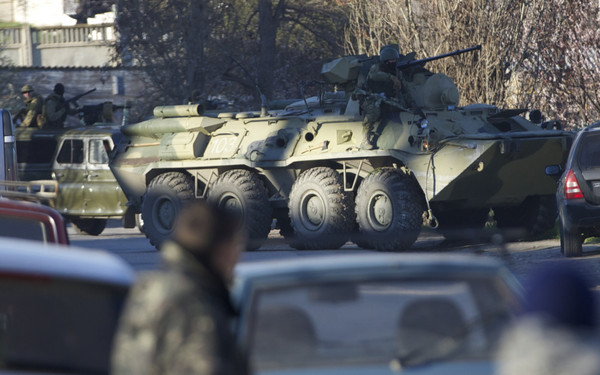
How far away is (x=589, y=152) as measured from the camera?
1463 centimetres

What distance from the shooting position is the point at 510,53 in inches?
919

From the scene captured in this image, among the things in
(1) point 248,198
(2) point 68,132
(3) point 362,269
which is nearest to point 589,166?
(1) point 248,198

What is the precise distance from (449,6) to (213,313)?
66.7 feet

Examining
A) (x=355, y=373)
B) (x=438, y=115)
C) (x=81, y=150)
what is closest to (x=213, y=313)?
(x=355, y=373)

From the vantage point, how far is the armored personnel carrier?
55.3 ft

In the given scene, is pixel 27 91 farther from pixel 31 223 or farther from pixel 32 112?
pixel 31 223

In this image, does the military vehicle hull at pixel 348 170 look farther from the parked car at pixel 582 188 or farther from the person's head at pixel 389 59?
the parked car at pixel 582 188

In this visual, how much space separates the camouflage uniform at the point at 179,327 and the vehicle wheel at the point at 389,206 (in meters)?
12.8

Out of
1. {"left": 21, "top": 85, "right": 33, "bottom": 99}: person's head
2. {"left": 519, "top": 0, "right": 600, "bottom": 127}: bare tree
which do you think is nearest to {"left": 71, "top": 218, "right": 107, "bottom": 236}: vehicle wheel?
{"left": 21, "top": 85, "right": 33, "bottom": 99}: person's head

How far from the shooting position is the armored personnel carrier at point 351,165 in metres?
16.8

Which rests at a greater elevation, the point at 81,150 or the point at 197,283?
the point at 197,283

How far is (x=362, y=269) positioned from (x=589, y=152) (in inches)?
405

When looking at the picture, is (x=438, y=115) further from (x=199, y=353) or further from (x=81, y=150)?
(x=199, y=353)

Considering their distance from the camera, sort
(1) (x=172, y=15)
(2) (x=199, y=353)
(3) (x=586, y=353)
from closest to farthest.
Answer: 1. (3) (x=586, y=353)
2. (2) (x=199, y=353)
3. (1) (x=172, y=15)
